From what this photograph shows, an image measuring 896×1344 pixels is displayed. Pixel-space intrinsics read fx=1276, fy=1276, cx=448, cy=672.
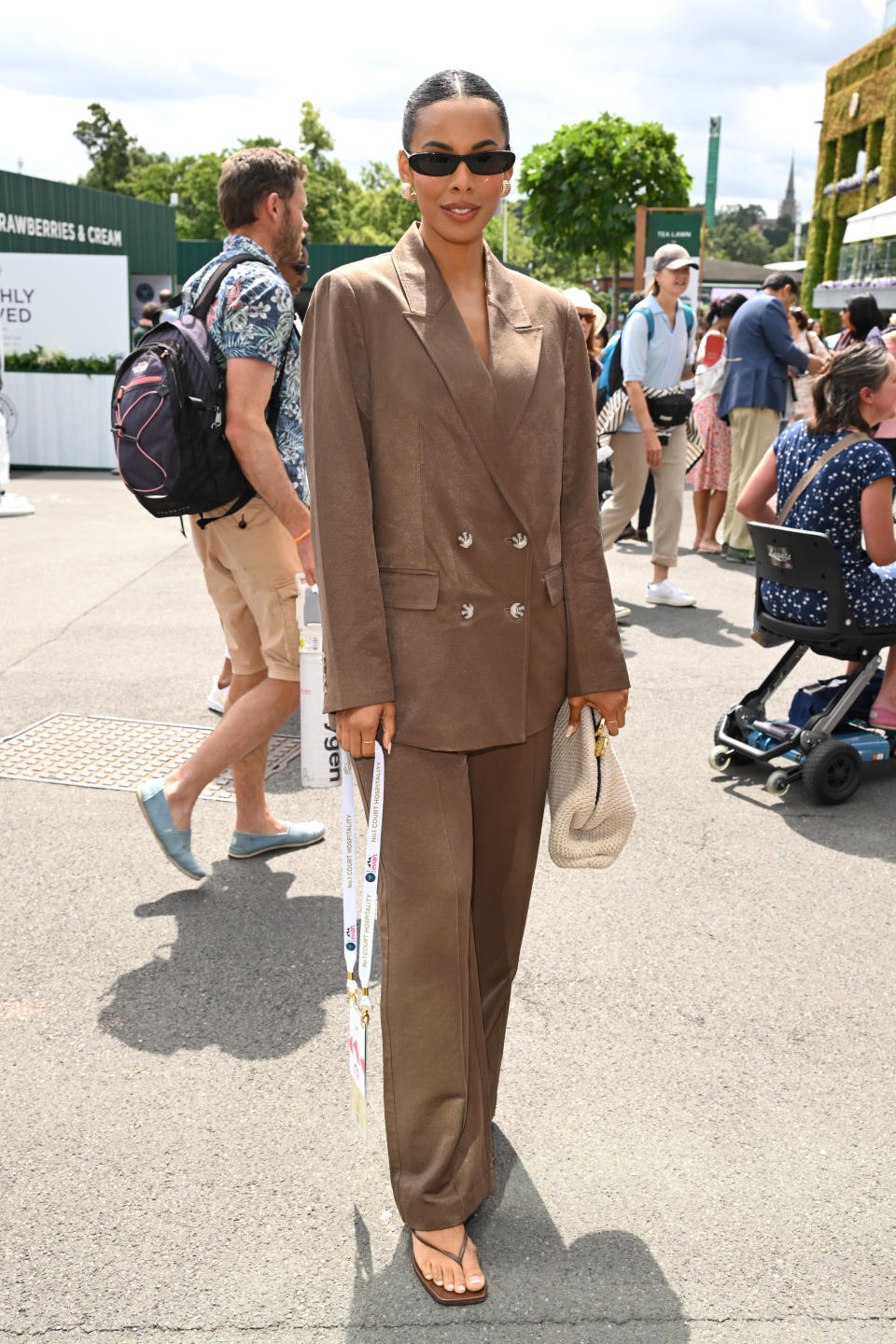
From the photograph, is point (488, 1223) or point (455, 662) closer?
point (455, 662)

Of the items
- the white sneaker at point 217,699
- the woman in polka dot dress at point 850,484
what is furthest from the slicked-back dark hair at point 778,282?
the white sneaker at point 217,699

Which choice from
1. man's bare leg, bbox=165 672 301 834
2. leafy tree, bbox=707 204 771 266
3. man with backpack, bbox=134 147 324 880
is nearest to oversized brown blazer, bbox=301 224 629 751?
man with backpack, bbox=134 147 324 880

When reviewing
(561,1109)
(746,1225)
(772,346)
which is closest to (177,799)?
(561,1109)

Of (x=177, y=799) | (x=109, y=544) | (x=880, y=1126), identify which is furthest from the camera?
(x=109, y=544)

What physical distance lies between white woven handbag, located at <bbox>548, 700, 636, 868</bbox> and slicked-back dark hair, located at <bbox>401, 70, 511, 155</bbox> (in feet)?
3.68

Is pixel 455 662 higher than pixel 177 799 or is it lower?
higher

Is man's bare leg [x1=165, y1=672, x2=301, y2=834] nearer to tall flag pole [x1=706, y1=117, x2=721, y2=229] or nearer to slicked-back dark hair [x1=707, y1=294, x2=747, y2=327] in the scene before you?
slicked-back dark hair [x1=707, y1=294, x2=747, y2=327]

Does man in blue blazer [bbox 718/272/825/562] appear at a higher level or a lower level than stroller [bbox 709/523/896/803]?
higher

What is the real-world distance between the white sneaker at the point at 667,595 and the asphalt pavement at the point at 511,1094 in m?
3.53

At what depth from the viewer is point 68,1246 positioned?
8.37 ft

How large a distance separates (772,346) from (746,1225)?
27.1ft

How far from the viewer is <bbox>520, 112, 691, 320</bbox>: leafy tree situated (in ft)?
111

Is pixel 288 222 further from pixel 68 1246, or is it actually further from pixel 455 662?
pixel 68 1246

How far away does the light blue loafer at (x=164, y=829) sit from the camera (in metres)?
4.04
